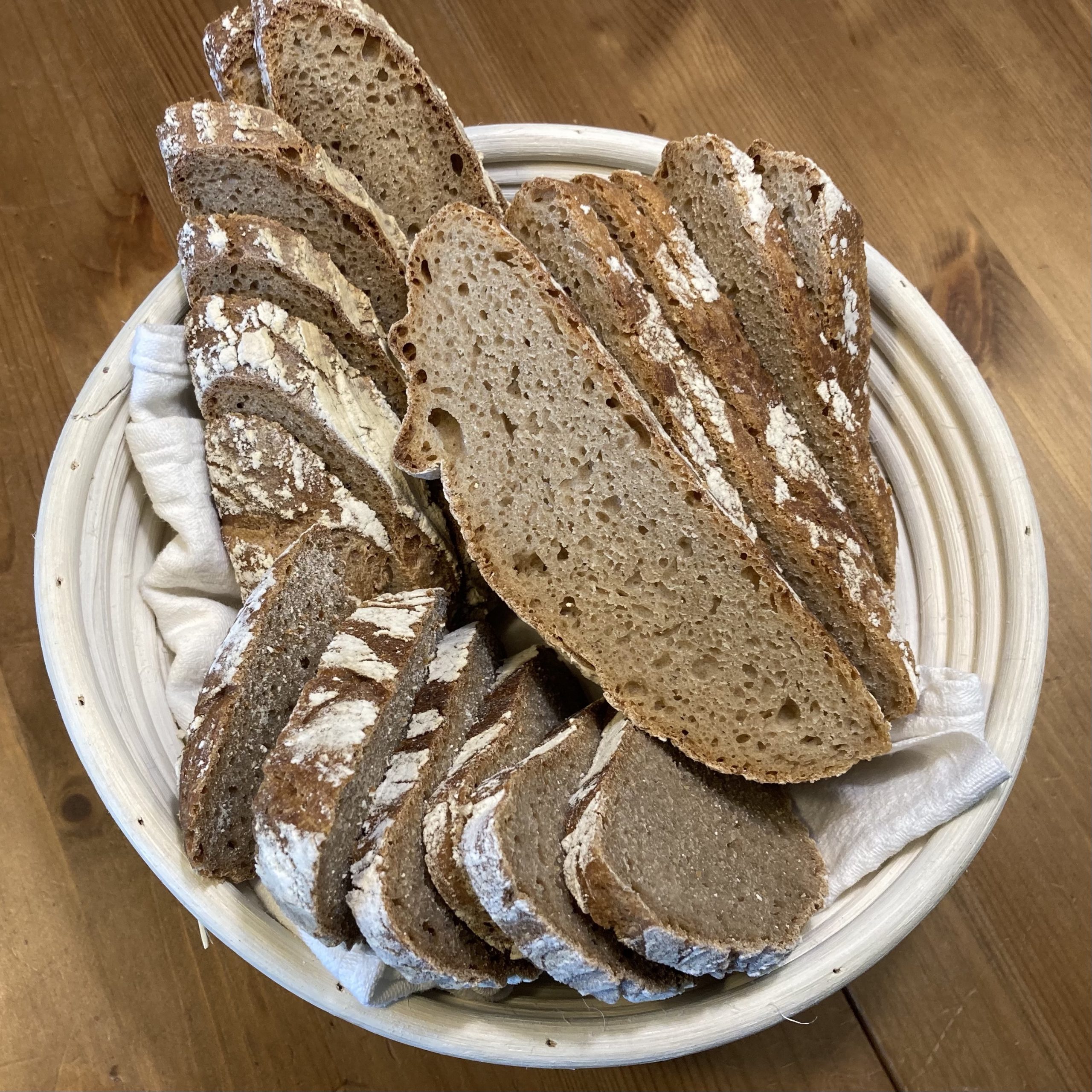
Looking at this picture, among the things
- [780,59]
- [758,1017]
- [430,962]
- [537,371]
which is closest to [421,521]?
[537,371]

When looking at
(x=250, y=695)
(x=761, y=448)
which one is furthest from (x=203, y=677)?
(x=761, y=448)

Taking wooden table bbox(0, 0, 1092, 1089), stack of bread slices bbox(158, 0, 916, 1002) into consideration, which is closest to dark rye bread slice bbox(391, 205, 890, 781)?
stack of bread slices bbox(158, 0, 916, 1002)

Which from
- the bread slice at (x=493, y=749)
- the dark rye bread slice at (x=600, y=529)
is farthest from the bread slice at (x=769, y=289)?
the bread slice at (x=493, y=749)

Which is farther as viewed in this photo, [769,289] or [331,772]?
[769,289]

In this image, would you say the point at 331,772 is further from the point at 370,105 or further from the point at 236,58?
the point at 236,58

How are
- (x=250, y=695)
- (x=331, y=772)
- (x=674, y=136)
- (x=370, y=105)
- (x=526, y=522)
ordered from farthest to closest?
(x=674, y=136) < (x=370, y=105) < (x=526, y=522) < (x=250, y=695) < (x=331, y=772)

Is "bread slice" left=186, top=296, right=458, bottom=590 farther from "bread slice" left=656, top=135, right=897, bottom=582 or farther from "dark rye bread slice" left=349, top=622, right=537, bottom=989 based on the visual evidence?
"bread slice" left=656, top=135, right=897, bottom=582

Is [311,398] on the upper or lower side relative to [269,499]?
upper
